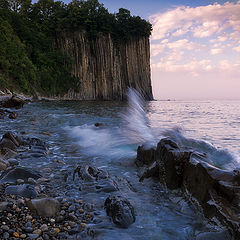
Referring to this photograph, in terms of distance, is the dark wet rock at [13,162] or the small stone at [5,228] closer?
the small stone at [5,228]

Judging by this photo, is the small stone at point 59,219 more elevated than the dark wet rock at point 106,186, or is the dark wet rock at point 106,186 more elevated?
the small stone at point 59,219

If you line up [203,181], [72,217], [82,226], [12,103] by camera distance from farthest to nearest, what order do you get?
[12,103], [203,181], [72,217], [82,226]

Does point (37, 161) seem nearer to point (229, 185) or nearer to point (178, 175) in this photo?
point (178, 175)

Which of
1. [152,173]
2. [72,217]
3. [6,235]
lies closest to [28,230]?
[6,235]

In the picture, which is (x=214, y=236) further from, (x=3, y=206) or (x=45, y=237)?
(x=3, y=206)

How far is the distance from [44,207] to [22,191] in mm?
599

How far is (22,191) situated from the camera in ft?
9.77

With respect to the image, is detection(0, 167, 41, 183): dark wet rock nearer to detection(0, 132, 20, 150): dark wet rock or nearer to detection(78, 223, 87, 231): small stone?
detection(78, 223, 87, 231): small stone

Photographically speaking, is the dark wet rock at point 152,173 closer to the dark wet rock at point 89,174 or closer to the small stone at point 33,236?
the dark wet rock at point 89,174

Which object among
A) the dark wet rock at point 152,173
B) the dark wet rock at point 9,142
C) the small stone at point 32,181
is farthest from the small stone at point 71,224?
the dark wet rock at point 9,142

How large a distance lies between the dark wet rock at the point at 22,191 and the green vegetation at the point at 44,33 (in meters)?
22.0

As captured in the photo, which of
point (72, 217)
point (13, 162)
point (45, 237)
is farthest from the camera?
point (13, 162)

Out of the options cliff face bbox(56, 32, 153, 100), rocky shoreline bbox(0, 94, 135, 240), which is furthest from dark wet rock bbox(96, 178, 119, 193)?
cliff face bbox(56, 32, 153, 100)

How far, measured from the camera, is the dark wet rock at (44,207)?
251cm
